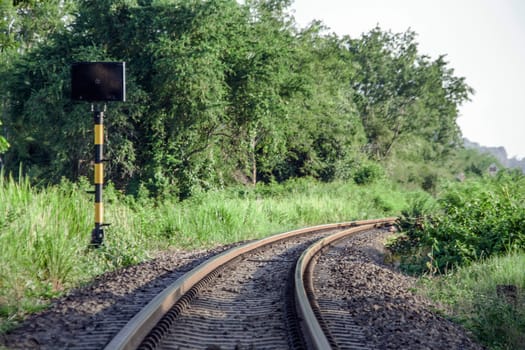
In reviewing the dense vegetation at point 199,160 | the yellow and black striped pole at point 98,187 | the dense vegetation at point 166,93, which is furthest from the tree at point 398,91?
the yellow and black striped pole at point 98,187

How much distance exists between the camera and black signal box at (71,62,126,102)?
9516 millimetres

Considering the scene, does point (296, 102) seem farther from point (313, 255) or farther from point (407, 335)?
point (407, 335)

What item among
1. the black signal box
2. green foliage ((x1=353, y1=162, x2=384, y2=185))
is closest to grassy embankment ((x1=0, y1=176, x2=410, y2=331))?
the black signal box

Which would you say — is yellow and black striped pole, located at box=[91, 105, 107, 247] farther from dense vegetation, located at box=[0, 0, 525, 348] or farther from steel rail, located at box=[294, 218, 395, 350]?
steel rail, located at box=[294, 218, 395, 350]

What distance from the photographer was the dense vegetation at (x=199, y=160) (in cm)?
825

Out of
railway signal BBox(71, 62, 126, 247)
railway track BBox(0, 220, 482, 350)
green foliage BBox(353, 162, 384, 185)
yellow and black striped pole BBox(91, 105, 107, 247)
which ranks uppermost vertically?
railway signal BBox(71, 62, 126, 247)

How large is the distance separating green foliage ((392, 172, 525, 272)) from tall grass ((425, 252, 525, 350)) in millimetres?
478

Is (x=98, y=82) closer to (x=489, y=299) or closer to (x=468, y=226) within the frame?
(x=489, y=299)

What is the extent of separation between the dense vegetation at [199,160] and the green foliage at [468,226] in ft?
0.14

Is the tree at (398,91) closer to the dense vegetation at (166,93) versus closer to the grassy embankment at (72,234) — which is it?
the dense vegetation at (166,93)

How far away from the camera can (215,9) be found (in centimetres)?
2233

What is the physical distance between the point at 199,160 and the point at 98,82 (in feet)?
46.7

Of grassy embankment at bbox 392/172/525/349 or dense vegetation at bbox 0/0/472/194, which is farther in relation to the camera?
dense vegetation at bbox 0/0/472/194

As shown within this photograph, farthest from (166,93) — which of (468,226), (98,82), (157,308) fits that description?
(157,308)
